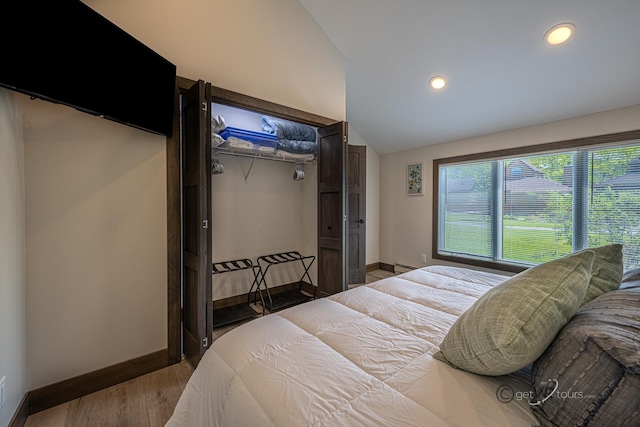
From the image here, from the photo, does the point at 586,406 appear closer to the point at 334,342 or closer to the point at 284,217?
the point at 334,342

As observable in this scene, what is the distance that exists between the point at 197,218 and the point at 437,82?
2.79 meters

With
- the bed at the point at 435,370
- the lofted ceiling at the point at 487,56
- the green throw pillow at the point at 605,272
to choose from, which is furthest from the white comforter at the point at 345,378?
the lofted ceiling at the point at 487,56

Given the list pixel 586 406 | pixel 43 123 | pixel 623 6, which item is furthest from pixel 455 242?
pixel 43 123

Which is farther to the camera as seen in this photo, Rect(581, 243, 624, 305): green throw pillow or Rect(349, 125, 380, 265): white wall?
Rect(349, 125, 380, 265): white wall

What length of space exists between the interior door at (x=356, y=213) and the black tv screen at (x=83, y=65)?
2.51 metres

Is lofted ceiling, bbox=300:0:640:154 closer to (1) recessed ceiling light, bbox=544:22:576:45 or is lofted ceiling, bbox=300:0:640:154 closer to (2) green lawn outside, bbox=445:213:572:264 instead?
(1) recessed ceiling light, bbox=544:22:576:45

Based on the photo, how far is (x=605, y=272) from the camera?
109cm

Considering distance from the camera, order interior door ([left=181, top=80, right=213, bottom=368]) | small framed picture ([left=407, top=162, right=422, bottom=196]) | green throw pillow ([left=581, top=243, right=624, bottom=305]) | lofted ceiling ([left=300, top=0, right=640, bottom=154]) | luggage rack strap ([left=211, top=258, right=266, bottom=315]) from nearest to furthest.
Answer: green throw pillow ([left=581, top=243, right=624, bottom=305])
interior door ([left=181, top=80, right=213, bottom=368])
lofted ceiling ([left=300, top=0, right=640, bottom=154])
luggage rack strap ([left=211, top=258, right=266, bottom=315])
small framed picture ([left=407, top=162, right=422, bottom=196])

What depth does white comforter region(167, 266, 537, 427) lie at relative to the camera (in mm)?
709

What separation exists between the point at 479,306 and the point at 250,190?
9.11 ft

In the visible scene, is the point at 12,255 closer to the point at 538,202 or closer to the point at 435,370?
the point at 435,370

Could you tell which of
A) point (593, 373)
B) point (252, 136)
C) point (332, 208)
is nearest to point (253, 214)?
point (252, 136)

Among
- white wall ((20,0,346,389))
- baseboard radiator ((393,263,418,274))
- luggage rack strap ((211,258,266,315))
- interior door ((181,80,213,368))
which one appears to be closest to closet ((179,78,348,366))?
interior door ((181,80,213,368))
